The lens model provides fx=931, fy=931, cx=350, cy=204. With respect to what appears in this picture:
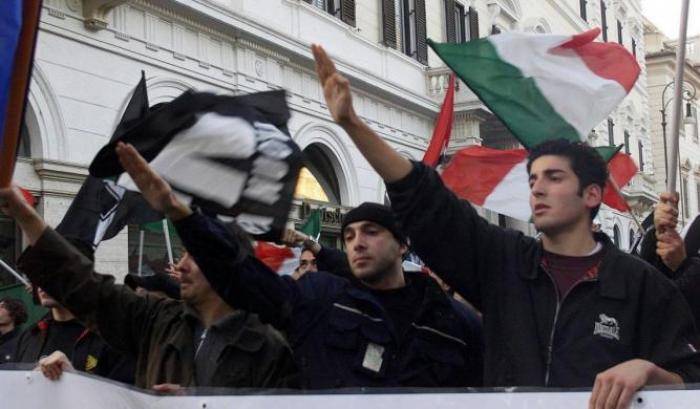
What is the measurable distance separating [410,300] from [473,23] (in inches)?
676

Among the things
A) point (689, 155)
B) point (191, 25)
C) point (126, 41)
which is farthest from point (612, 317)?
point (689, 155)

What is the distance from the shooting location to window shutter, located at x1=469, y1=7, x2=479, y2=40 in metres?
19.7

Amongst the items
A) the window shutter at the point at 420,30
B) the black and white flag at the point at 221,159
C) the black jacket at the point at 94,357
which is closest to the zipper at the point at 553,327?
the black and white flag at the point at 221,159

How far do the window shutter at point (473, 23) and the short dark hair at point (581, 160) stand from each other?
17.2 m

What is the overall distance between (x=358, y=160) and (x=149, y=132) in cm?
1225

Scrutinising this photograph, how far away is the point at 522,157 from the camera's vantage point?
668 centimetres

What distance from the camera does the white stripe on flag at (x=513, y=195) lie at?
6438 millimetres

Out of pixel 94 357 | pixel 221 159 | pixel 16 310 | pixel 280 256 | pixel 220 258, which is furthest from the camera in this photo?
pixel 280 256

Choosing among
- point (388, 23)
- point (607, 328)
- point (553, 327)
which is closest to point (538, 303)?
point (553, 327)

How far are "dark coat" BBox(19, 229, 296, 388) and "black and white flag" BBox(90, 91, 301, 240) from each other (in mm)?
334

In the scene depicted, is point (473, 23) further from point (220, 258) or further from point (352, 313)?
point (220, 258)

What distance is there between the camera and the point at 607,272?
8.32 ft

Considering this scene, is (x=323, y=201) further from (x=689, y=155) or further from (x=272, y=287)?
(x=689, y=155)

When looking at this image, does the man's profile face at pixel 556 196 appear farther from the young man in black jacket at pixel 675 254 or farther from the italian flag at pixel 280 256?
the italian flag at pixel 280 256
